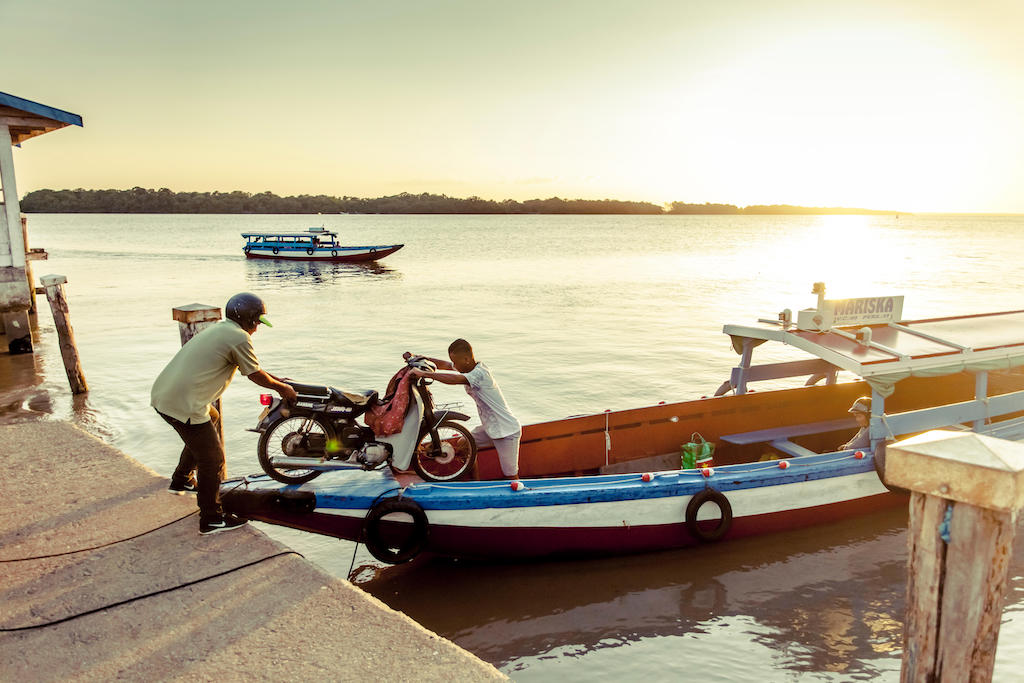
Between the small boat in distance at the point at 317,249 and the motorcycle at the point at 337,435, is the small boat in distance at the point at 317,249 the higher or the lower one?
the higher one

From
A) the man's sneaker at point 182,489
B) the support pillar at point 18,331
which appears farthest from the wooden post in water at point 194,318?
the support pillar at point 18,331

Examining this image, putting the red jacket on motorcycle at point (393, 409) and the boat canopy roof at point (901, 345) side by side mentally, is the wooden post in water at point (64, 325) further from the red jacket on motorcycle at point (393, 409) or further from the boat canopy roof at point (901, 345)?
the boat canopy roof at point (901, 345)

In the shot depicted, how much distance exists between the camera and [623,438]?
8.78 metres

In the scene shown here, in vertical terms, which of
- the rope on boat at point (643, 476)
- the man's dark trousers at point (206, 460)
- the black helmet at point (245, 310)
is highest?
the black helmet at point (245, 310)

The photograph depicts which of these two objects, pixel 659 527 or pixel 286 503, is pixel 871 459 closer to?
pixel 659 527

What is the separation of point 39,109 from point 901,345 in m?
18.4

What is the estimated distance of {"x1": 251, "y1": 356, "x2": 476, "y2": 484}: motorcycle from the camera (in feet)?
23.1

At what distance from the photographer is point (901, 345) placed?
8.34m

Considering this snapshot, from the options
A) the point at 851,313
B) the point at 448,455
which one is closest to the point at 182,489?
the point at 448,455

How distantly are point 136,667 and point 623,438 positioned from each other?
19.6ft

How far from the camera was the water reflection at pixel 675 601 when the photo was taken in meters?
6.39

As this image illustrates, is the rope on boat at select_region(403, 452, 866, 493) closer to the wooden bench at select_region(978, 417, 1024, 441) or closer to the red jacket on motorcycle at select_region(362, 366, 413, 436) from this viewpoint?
the red jacket on motorcycle at select_region(362, 366, 413, 436)

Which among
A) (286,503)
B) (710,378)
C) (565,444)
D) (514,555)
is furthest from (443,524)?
(710,378)

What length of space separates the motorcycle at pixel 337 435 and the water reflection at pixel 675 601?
4.17 feet
